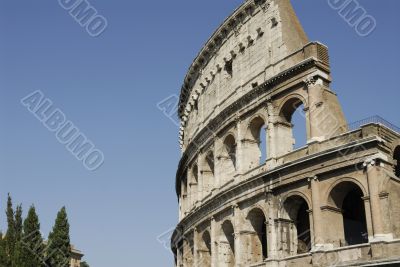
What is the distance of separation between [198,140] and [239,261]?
897 centimetres

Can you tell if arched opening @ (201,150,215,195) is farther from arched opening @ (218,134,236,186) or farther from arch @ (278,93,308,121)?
arch @ (278,93,308,121)

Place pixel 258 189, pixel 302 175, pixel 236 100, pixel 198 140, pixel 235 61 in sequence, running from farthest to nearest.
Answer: pixel 198 140, pixel 235 61, pixel 236 100, pixel 258 189, pixel 302 175

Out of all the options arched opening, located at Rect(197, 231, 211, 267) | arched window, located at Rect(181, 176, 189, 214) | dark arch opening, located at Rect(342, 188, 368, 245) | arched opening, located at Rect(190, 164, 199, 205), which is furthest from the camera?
arched window, located at Rect(181, 176, 189, 214)

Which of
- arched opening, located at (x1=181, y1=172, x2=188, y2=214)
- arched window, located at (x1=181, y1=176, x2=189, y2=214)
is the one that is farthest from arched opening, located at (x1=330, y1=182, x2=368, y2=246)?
arched opening, located at (x1=181, y1=172, x2=188, y2=214)

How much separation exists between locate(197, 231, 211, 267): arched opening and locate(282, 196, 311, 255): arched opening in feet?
22.8

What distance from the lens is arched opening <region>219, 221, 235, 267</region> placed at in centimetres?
2558

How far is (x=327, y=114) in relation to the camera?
21516 millimetres

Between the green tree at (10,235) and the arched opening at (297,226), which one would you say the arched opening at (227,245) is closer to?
the arched opening at (297,226)

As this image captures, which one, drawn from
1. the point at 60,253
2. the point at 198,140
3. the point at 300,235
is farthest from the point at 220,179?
the point at 60,253

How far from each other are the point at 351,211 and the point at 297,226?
239cm

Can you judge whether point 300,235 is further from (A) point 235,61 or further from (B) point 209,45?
(B) point 209,45

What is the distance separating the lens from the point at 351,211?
73.7 ft

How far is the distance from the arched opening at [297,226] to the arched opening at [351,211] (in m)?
1.57

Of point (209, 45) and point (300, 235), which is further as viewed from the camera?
point (209, 45)
